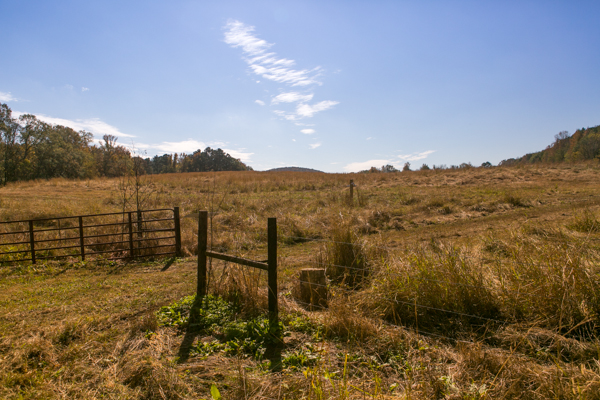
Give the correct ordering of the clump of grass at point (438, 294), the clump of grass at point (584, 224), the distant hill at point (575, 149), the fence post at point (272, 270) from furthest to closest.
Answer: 1. the distant hill at point (575, 149)
2. the clump of grass at point (584, 224)
3. the fence post at point (272, 270)
4. the clump of grass at point (438, 294)

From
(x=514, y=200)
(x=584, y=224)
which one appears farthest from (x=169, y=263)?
(x=514, y=200)

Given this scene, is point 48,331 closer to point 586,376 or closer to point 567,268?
point 586,376

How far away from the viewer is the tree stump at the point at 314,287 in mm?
4879

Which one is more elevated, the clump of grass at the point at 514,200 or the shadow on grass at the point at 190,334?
the clump of grass at the point at 514,200

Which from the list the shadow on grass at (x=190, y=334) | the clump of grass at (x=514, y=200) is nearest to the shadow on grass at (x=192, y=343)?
the shadow on grass at (x=190, y=334)

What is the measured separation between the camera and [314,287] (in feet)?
16.4

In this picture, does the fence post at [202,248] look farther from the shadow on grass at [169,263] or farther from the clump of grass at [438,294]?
the shadow on grass at [169,263]

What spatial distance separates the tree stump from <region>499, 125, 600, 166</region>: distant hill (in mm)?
34288

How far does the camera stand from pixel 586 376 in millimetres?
2584

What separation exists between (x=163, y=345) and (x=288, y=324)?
1.57m

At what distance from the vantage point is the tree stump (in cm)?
488

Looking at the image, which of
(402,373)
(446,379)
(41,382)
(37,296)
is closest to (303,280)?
(402,373)

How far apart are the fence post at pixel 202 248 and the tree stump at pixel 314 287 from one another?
5.29 feet

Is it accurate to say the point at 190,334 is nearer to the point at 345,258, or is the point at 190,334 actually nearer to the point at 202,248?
A: the point at 202,248
